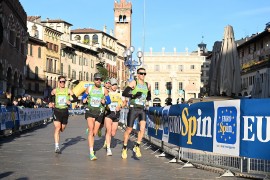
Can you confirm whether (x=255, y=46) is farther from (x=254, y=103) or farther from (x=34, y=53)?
(x=254, y=103)

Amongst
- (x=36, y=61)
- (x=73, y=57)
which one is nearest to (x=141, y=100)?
(x=36, y=61)

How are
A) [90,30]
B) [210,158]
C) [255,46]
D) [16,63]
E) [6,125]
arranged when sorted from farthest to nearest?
[90,30], [255,46], [16,63], [6,125], [210,158]

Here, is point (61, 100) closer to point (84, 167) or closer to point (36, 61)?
point (84, 167)

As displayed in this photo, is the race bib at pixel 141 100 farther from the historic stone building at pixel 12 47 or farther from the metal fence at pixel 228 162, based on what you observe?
the historic stone building at pixel 12 47

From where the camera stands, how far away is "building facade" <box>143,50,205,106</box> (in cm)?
13625

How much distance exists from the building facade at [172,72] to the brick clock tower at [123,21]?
8.92 meters

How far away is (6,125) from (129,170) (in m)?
10.2

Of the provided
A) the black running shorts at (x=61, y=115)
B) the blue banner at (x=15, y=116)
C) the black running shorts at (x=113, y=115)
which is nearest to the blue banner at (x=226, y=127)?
the black running shorts at (x=113, y=115)

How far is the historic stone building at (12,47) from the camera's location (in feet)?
124

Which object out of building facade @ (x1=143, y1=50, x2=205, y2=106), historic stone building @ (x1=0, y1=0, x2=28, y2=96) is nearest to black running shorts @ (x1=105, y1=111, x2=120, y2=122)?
historic stone building @ (x1=0, y1=0, x2=28, y2=96)

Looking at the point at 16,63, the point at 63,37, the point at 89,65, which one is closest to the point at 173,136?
the point at 16,63

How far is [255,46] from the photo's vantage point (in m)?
63.0

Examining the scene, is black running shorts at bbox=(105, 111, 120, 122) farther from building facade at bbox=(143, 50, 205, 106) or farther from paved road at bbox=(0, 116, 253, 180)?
building facade at bbox=(143, 50, 205, 106)

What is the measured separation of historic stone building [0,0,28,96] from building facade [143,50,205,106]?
281ft
